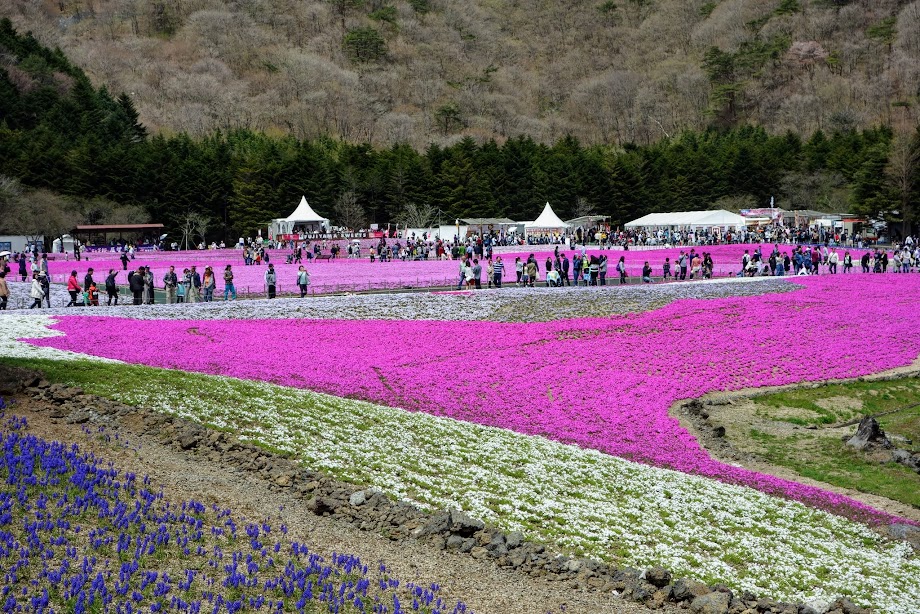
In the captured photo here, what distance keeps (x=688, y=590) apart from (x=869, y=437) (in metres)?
13.3

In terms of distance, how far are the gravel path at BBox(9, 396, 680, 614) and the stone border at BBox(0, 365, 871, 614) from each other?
227mm

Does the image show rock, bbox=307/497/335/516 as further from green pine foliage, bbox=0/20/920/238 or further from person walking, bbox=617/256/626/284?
green pine foliage, bbox=0/20/920/238

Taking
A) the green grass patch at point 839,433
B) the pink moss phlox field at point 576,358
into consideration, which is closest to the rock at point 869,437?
the green grass patch at point 839,433

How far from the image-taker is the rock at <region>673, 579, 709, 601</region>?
13281 mm

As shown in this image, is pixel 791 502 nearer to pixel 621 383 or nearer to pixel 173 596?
pixel 621 383

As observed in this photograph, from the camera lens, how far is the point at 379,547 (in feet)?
45.1

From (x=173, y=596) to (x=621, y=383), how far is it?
1995 centimetres

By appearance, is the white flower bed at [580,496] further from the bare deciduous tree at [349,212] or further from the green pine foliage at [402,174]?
the bare deciduous tree at [349,212]

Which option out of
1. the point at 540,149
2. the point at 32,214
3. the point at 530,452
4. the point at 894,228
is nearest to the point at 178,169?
the point at 32,214

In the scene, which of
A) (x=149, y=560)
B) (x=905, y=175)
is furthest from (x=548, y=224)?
(x=149, y=560)

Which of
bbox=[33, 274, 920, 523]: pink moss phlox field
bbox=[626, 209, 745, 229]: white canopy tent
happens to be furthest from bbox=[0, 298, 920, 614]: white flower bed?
bbox=[626, 209, 745, 229]: white canopy tent

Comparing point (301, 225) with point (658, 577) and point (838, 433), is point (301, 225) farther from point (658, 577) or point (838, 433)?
point (658, 577)

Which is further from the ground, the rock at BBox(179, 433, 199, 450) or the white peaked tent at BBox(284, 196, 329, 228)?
the white peaked tent at BBox(284, 196, 329, 228)

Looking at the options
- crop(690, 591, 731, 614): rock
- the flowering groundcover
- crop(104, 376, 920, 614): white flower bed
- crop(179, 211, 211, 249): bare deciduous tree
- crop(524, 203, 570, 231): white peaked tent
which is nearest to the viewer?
the flowering groundcover
